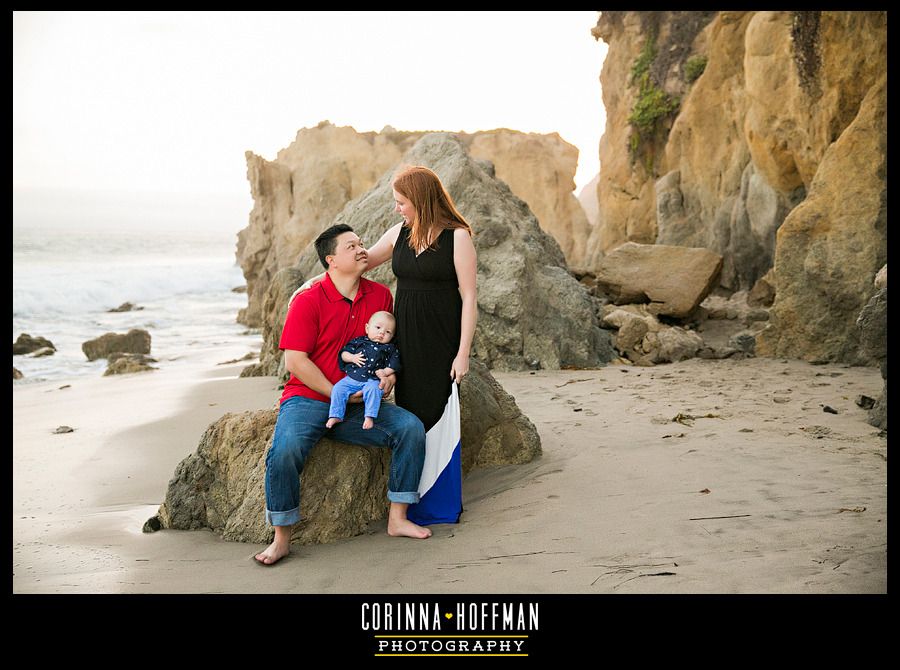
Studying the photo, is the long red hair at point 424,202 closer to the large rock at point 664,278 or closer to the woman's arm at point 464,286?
the woman's arm at point 464,286

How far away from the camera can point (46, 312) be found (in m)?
25.6

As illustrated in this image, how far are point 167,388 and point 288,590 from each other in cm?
690

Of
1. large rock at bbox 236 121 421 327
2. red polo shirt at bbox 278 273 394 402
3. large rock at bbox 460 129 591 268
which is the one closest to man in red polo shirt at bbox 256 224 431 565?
red polo shirt at bbox 278 273 394 402

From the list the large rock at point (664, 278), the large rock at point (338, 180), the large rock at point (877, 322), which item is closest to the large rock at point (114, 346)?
the large rock at point (338, 180)

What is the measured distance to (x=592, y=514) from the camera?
4.07 meters

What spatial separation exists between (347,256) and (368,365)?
573mm

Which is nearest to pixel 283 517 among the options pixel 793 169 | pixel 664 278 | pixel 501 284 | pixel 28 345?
pixel 501 284

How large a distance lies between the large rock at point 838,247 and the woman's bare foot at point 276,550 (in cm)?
627

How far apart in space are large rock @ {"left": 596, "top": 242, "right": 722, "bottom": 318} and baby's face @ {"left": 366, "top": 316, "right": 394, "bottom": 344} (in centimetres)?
753

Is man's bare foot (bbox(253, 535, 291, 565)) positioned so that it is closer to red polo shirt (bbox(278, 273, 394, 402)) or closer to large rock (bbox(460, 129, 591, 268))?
red polo shirt (bbox(278, 273, 394, 402))

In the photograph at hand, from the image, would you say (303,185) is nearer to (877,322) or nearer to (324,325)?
(877,322)

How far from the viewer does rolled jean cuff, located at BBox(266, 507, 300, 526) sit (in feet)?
12.4
